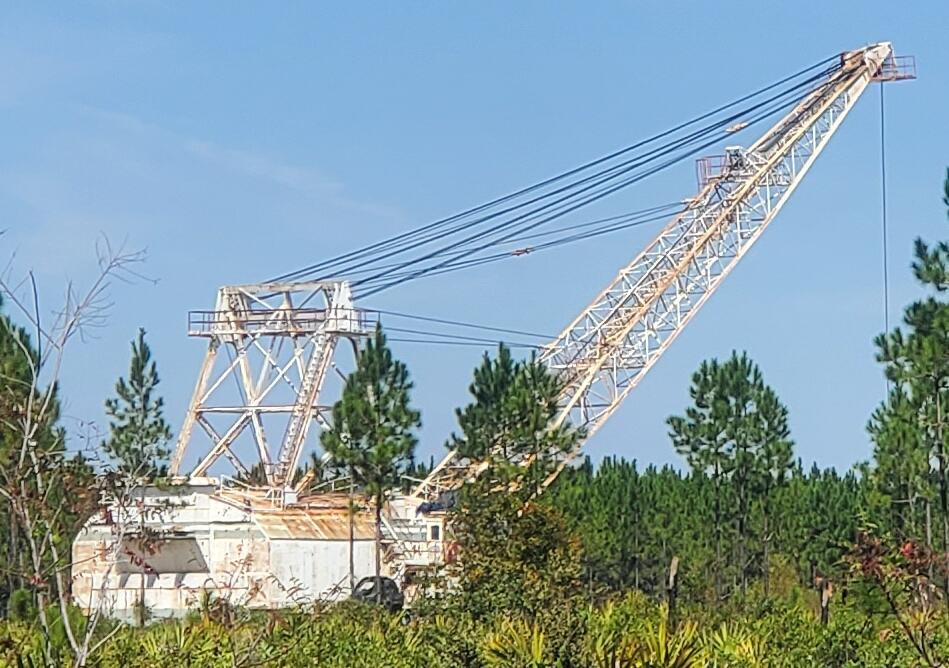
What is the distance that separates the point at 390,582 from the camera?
44625 millimetres

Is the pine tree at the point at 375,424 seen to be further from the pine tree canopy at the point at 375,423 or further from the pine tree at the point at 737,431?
the pine tree at the point at 737,431

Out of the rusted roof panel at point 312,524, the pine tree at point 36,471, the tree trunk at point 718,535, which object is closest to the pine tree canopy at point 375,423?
the rusted roof panel at point 312,524

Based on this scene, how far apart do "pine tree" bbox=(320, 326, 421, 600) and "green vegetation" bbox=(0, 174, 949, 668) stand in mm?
49

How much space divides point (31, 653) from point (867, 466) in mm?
31784

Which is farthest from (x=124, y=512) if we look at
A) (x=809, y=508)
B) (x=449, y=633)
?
(x=809, y=508)

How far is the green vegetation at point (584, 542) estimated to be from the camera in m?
15.5

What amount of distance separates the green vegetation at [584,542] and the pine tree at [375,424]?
49mm

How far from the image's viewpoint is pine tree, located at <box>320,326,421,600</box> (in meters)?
41.5

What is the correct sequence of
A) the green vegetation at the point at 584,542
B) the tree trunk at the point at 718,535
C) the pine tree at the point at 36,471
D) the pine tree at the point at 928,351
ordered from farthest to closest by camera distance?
1. the tree trunk at the point at 718,535
2. the pine tree at the point at 928,351
3. the green vegetation at the point at 584,542
4. the pine tree at the point at 36,471

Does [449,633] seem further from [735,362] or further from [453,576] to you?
[735,362]

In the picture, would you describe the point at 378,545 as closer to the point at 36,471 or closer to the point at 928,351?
the point at 928,351

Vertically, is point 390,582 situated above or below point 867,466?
below

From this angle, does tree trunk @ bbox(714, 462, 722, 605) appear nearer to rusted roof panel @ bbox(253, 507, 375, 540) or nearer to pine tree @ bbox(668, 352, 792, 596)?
pine tree @ bbox(668, 352, 792, 596)

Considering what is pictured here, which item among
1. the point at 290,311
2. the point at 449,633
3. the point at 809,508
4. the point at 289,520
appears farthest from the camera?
the point at 809,508
